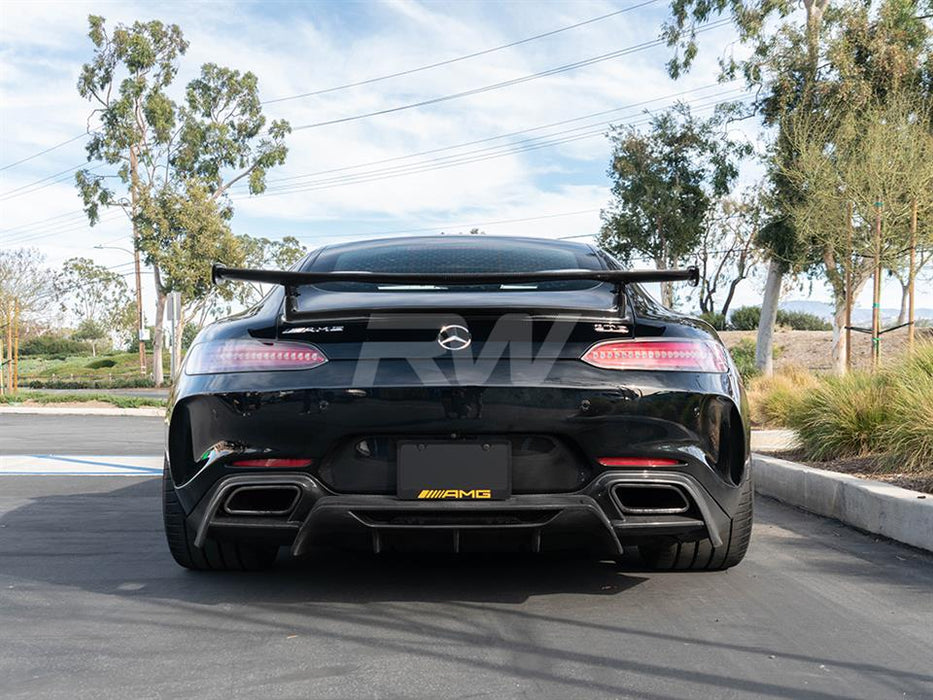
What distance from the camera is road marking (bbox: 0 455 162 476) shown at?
27.3 feet

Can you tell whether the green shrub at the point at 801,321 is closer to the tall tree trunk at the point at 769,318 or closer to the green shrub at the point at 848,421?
the tall tree trunk at the point at 769,318

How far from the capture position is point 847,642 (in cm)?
328

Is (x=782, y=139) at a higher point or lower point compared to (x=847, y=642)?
higher

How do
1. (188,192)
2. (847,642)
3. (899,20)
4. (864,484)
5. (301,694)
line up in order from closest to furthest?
1. (301,694)
2. (847,642)
3. (864,484)
4. (899,20)
5. (188,192)

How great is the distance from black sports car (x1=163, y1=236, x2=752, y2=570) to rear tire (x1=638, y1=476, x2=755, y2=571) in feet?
0.68

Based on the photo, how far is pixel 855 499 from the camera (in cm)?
564

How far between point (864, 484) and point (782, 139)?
21.9m

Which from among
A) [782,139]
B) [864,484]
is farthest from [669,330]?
[782,139]

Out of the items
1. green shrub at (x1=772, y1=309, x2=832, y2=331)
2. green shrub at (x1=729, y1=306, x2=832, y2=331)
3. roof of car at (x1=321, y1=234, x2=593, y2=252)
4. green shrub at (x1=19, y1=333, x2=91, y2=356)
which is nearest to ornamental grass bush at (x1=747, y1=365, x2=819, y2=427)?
roof of car at (x1=321, y1=234, x2=593, y2=252)

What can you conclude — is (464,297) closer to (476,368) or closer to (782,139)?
(476,368)

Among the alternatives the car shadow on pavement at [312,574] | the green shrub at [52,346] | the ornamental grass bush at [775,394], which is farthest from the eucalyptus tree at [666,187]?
the green shrub at [52,346]

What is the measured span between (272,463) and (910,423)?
486 cm

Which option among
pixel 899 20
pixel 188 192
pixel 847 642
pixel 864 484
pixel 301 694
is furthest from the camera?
pixel 188 192

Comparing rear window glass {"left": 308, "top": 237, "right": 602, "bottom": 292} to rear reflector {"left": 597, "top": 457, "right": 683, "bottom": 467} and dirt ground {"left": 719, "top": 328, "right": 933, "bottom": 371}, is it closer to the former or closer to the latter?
rear reflector {"left": 597, "top": 457, "right": 683, "bottom": 467}
